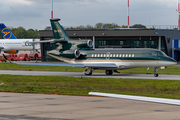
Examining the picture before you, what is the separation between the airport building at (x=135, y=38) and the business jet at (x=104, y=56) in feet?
114

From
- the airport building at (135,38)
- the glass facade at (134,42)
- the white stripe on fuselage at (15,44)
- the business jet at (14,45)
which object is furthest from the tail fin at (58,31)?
the white stripe on fuselage at (15,44)

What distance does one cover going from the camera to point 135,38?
75.4 metres

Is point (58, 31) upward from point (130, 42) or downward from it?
upward

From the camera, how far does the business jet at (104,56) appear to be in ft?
113

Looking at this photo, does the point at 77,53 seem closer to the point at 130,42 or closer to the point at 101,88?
the point at 101,88

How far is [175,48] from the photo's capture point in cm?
7544

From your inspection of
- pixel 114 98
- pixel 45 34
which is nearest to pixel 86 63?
pixel 114 98

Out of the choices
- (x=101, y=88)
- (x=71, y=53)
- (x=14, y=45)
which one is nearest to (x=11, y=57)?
(x=14, y=45)

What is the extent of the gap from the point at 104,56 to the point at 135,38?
39.5 m

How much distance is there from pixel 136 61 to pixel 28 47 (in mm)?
54244

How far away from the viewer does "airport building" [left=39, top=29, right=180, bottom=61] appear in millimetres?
72562

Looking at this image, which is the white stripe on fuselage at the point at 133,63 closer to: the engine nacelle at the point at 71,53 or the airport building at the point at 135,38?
the engine nacelle at the point at 71,53

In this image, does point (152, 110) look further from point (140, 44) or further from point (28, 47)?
point (28, 47)

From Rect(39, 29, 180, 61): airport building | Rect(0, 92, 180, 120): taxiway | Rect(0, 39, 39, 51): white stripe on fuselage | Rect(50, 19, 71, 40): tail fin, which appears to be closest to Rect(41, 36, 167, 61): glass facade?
Rect(39, 29, 180, 61): airport building
